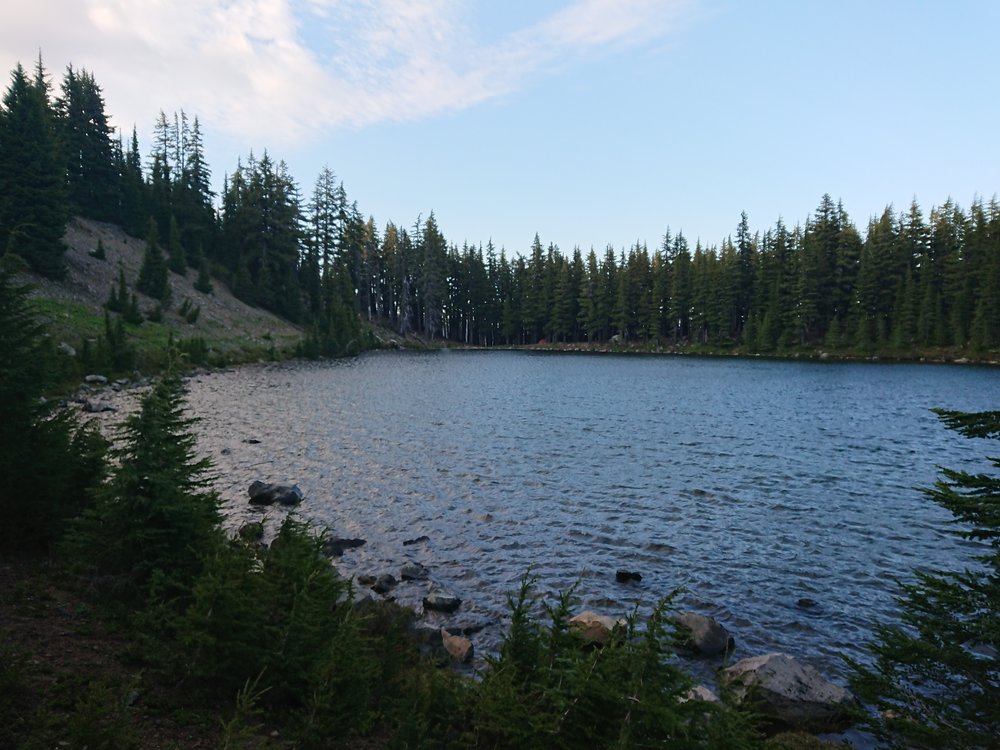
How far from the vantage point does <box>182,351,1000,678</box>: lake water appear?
587 inches

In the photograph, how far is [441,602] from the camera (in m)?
13.8

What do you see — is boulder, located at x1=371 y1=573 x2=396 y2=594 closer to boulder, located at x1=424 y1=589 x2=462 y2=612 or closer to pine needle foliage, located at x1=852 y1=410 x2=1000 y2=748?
boulder, located at x1=424 y1=589 x2=462 y2=612

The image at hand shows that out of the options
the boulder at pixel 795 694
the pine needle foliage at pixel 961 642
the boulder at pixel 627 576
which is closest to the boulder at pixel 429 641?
the boulder at pixel 795 694

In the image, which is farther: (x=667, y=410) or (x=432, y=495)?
(x=667, y=410)

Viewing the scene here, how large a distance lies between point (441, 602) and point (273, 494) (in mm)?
9778

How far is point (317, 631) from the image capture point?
782 centimetres

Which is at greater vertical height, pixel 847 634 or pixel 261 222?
pixel 261 222

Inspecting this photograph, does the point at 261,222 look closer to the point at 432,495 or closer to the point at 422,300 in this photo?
the point at 422,300

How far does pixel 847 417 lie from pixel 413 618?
132 feet

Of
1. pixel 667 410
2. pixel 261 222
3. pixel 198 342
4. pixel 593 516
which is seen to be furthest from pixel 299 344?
pixel 593 516

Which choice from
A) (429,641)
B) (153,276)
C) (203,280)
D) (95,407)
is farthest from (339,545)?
(203,280)

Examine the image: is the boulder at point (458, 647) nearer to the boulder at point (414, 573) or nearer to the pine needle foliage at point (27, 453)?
the boulder at point (414, 573)

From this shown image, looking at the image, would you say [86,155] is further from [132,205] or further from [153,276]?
[153,276]

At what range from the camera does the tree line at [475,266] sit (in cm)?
7825
